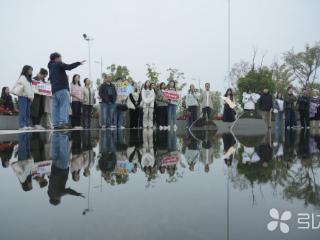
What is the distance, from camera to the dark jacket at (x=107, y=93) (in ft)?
40.3

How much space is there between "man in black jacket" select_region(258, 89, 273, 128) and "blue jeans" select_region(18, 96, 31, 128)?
9.21 metres

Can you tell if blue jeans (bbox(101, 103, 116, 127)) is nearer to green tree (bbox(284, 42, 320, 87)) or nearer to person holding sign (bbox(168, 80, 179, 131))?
person holding sign (bbox(168, 80, 179, 131))

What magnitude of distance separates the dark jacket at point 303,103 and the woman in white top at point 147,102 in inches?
267

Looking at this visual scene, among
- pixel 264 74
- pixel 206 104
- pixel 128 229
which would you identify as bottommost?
pixel 128 229

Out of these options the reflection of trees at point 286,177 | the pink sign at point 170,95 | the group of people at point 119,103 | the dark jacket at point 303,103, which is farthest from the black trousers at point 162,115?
the reflection of trees at point 286,177

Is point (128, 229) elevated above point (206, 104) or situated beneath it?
situated beneath

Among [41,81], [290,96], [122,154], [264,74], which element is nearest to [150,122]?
[41,81]

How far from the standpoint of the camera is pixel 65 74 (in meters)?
9.47

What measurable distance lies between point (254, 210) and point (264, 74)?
38.3 meters

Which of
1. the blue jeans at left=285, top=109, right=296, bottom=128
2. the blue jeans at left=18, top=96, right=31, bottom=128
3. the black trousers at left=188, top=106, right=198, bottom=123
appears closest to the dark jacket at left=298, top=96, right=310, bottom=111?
the blue jeans at left=285, top=109, right=296, bottom=128

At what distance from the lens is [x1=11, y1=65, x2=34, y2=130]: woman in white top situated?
9.62 meters

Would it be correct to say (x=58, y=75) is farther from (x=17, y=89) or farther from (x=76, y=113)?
(x=76, y=113)

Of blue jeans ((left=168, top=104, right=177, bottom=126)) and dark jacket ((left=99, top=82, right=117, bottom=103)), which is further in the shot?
blue jeans ((left=168, top=104, right=177, bottom=126))

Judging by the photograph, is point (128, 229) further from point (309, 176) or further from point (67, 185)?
point (309, 176)
